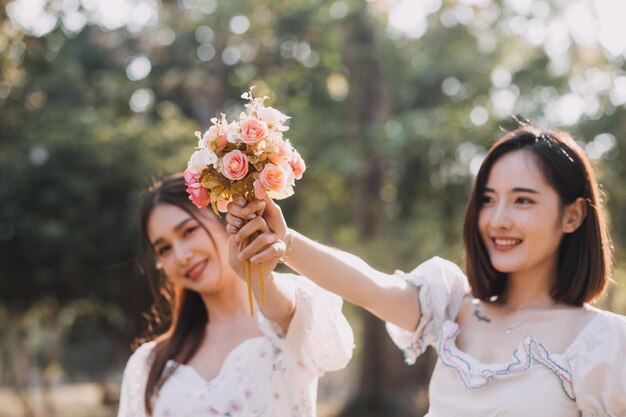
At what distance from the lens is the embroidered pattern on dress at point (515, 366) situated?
2363 mm

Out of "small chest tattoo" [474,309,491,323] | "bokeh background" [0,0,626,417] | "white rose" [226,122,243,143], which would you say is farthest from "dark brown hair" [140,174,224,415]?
"bokeh background" [0,0,626,417]

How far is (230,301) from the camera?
3266 mm

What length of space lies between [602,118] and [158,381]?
10036mm

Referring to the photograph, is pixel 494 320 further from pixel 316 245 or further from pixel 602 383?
pixel 316 245

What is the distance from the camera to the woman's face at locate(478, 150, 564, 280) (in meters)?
2.53

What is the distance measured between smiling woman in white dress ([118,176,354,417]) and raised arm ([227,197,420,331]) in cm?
19

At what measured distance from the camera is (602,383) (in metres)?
2.34

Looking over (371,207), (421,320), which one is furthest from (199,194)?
(371,207)

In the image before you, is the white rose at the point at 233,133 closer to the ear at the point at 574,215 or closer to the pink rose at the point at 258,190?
the pink rose at the point at 258,190

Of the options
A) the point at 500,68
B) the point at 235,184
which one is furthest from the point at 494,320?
the point at 500,68

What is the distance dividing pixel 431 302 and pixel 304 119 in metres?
11.2

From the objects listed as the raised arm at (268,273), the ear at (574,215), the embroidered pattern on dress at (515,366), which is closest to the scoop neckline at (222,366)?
the raised arm at (268,273)

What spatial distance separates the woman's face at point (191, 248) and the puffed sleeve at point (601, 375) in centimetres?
137

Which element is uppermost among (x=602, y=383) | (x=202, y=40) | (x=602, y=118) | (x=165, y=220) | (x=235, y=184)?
(x=202, y=40)
